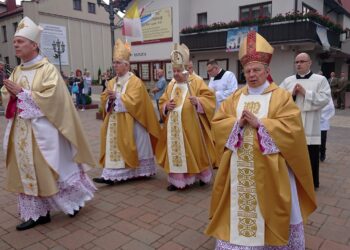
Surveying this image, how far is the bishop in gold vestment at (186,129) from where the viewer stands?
471 centimetres

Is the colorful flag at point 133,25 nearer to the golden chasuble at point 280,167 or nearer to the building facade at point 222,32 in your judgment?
the building facade at point 222,32

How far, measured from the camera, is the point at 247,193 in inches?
107

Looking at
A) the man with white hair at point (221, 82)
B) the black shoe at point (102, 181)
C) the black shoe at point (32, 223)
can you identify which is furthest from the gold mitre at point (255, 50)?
the man with white hair at point (221, 82)

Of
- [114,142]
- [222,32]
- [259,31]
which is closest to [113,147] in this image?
[114,142]

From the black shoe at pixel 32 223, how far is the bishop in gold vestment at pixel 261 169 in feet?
6.60

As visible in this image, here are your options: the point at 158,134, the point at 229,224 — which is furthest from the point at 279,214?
the point at 158,134

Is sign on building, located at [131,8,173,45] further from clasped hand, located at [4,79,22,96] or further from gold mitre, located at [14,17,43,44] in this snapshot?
clasped hand, located at [4,79,22,96]

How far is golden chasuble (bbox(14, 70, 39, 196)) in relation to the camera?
3.56m

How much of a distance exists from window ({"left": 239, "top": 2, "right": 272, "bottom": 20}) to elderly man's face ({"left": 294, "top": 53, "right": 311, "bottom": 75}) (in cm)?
1339

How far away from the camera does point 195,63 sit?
66.3ft

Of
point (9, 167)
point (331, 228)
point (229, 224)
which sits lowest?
point (331, 228)

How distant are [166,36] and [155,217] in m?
17.8

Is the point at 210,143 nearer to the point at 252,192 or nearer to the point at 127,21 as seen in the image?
the point at 252,192

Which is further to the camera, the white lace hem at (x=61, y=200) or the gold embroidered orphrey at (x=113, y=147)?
the gold embroidered orphrey at (x=113, y=147)
